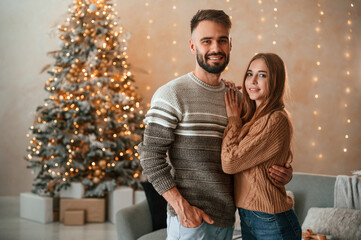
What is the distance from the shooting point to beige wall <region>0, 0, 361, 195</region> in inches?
219

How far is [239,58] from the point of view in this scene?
19.2 feet

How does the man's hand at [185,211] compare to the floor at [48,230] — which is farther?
the floor at [48,230]

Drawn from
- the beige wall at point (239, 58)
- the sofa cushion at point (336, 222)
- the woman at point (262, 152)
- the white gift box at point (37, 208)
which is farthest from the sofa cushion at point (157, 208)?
the beige wall at point (239, 58)

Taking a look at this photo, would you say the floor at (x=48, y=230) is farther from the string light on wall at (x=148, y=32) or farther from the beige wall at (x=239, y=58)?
the string light on wall at (x=148, y=32)

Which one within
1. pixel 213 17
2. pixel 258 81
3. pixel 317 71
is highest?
pixel 317 71

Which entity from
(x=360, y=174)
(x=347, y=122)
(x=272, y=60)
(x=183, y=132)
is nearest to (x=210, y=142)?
(x=183, y=132)

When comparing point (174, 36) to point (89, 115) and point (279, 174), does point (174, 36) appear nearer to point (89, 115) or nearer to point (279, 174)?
point (89, 115)

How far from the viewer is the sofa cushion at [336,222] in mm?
2969

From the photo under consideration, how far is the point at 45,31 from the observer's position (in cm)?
630

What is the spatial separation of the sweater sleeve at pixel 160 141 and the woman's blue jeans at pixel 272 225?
15.4 inches

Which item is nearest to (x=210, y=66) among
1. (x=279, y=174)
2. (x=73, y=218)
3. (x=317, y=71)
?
(x=279, y=174)

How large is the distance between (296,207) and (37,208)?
10.4 feet

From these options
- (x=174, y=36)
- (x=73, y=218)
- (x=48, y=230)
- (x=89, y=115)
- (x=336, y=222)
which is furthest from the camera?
(x=174, y=36)

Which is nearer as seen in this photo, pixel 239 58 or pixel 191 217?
pixel 191 217
